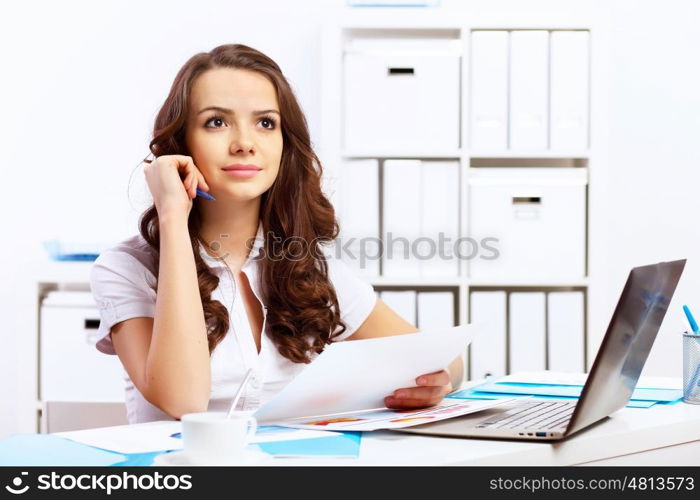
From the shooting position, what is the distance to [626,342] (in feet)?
3.26

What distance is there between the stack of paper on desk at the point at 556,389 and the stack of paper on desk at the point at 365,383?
0.62ft

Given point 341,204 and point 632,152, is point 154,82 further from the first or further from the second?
point 632,152

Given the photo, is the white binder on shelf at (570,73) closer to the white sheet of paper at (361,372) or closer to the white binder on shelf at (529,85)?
the white binder on shelf at (529,85)

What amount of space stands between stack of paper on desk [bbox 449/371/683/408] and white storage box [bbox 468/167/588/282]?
93 cm

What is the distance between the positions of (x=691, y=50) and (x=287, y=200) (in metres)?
1.92

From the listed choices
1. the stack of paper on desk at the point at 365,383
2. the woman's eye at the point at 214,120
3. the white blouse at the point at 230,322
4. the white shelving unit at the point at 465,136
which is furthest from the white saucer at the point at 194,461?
the white shelving unit at the point at 465,136

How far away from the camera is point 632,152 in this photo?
9.68 ft

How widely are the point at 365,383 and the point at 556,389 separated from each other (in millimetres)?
452

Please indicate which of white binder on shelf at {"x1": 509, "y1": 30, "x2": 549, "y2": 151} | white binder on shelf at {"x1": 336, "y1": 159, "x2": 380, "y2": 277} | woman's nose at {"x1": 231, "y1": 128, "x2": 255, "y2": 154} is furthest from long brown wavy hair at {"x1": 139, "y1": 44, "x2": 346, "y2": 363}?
white binder on shelf at {"x1": 509, "y1": 30, "x2": 549, "y2": 151}

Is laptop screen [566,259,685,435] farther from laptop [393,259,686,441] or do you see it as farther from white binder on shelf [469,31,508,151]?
white binder on shelf [469,31,508,151]

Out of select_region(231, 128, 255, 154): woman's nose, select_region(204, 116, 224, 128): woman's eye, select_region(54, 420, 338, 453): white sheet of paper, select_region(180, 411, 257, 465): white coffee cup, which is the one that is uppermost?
select_region(204, 116, 224, 128): woman's eye

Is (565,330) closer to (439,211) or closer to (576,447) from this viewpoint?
(439,211)

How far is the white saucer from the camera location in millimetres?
843

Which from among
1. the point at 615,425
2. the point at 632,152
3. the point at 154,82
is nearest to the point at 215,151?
the point at 615,425
